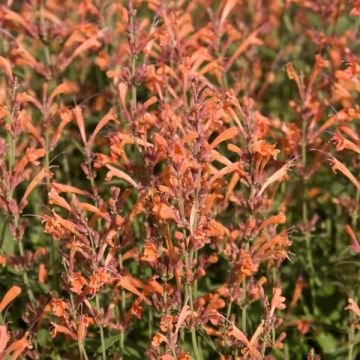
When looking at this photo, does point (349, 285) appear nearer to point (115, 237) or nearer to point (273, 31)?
point (115, 237)

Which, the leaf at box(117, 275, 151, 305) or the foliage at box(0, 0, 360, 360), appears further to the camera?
the leaf at box(117, 275, 151, 305)

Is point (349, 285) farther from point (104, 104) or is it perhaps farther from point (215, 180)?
point (104, 104)

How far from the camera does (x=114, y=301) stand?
14.7 feet

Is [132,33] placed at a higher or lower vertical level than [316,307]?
higher

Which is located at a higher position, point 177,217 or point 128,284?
point 177,217

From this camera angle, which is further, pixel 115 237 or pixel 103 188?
pixel 103 188

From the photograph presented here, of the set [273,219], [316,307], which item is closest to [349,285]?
[316,307]

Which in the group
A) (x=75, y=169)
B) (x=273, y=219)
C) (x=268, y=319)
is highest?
(x=273, y=219)

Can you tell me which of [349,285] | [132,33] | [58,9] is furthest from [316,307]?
[58,9]

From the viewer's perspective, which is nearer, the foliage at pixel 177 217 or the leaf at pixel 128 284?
the foliage at pixel 177 217

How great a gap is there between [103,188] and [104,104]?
1.14m

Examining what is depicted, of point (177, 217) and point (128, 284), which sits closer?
point (177, 217)

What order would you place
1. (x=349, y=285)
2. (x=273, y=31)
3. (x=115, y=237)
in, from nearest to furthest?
1. (x=115, y=237)
2. (x=349, y=285)
3. (x=273, y=31)

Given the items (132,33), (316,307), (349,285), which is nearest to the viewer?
(132,33)
